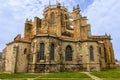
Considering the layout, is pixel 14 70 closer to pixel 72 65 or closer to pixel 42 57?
pixel 42 57

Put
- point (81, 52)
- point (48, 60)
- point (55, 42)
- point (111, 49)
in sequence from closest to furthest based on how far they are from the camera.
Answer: point (48, 60)
point (55, 42)
point (81, 52)
point (111, 49)

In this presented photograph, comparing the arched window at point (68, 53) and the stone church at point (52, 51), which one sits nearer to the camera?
the stone church at point (52, 51)

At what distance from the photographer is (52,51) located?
33875 mm

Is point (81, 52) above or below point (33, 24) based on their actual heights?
below

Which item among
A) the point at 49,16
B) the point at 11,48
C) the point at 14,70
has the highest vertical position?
the point at 49,16

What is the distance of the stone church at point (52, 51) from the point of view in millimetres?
33000

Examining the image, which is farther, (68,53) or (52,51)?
(68,53)

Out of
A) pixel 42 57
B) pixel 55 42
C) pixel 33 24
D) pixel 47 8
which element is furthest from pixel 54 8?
pixel 42 57

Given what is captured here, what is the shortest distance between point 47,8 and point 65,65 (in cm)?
2079

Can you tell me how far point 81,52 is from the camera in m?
36.8

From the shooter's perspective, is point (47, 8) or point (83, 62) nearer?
point (83, 62)

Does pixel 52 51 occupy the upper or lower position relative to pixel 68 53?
upper

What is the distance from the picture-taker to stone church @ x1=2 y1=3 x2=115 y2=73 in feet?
108

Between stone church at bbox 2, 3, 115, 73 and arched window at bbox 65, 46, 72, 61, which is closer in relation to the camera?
stone church at bbox 2, 3, 115, 73
